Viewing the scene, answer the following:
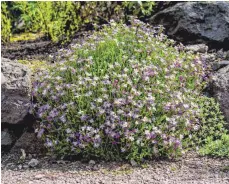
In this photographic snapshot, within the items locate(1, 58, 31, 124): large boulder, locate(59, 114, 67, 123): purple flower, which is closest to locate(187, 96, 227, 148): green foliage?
locate(59, 114, 67, 123): purple flower

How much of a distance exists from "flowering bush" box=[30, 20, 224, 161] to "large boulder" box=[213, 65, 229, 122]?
37 centimetres

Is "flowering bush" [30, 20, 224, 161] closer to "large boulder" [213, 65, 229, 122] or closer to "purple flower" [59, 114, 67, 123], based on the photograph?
"purple flower" [59, 114, 67, 123]

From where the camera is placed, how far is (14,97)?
4.75m

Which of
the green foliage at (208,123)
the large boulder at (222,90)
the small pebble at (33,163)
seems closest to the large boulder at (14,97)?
the small pebble at (33,163)

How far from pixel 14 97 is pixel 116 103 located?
1.15 meters

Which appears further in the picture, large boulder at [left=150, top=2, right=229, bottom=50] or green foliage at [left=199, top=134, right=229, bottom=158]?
large boulder at [left=150, top=2, right=229, bottom=50]

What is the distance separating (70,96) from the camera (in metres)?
4.39

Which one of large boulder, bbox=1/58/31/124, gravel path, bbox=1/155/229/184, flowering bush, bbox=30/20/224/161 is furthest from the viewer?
large boulder, bbox=1/58/31/124

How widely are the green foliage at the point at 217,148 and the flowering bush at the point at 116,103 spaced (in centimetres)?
20

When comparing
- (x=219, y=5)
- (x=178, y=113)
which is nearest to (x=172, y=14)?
(x=219, y=5)

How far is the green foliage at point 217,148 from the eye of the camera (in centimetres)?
450

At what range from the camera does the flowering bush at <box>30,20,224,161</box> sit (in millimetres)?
4195

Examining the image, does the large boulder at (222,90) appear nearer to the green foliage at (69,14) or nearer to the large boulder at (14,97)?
the large boulder at (14,97)

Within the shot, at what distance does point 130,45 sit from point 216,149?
1.31 meters
